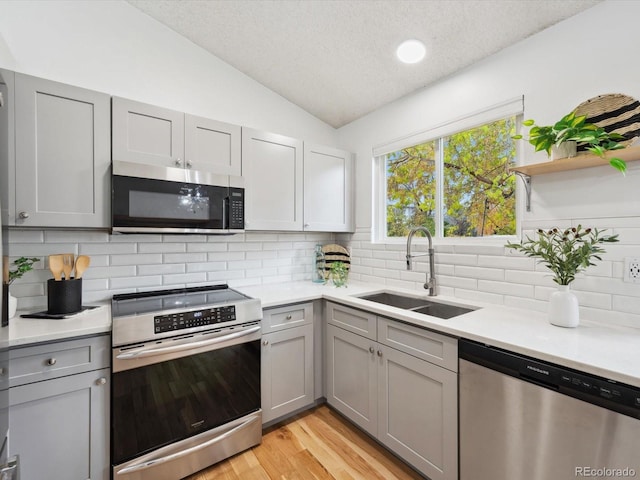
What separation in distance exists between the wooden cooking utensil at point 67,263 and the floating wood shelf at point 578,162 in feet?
8.19

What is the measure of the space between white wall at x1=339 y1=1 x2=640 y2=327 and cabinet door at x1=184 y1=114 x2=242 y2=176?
4.64 feet

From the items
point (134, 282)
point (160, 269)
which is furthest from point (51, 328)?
point (160, 269)

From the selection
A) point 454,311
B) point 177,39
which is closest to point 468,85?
point 454,311

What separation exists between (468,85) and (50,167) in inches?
99.9

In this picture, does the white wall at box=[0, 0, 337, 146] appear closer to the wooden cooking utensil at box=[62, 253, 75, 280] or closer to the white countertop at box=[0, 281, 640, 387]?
the wooden cooking utensil at box=[62, 253, 75, 280]

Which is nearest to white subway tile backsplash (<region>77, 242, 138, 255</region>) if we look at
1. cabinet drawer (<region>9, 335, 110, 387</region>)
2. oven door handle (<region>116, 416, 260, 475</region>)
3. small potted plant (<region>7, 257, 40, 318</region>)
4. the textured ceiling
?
small potted plant (<region>7, 257, 40, 318</region>)

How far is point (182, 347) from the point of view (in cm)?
160

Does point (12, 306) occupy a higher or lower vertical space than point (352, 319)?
higher

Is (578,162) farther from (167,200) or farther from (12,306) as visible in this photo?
(12,306)

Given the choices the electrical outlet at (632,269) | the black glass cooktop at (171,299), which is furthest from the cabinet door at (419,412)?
the black glass cooktop at (171,299)

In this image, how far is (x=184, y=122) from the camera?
1.94 m

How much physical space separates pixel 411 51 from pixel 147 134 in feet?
5.75

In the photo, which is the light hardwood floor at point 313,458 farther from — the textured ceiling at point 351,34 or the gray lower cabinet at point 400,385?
the textured ceiling at point 351,34

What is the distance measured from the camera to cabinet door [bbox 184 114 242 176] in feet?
6.45
